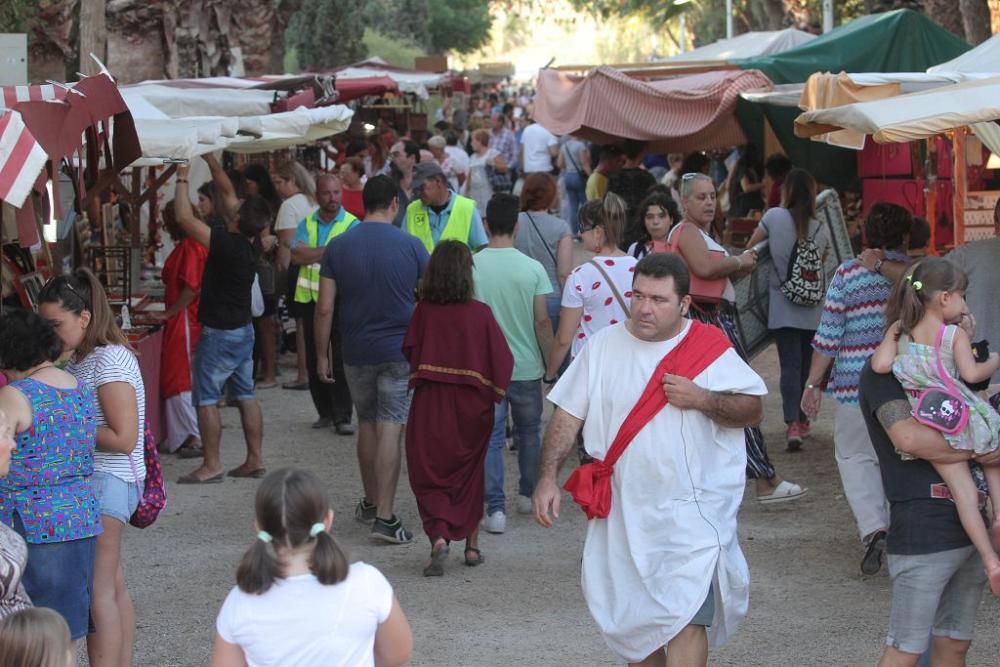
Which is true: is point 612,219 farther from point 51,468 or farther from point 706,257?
point 51,468

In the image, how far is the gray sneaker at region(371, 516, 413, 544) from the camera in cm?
791

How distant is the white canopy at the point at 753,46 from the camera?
18.5 m

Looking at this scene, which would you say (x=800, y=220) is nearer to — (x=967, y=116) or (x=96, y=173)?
(x=967, y=116)

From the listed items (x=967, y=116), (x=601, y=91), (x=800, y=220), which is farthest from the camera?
(x=601, y=91)

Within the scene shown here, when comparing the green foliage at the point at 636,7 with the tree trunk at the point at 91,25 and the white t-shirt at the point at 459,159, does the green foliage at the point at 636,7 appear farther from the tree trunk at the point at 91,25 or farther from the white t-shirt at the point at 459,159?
the tree trunk at the point at 91,25

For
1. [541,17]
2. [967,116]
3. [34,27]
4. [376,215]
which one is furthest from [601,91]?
[541,17]

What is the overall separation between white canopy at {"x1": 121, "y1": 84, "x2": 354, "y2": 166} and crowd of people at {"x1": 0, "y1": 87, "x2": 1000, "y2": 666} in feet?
1.53

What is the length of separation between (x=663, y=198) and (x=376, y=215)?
5.67 feet

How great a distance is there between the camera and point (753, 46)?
1931 cm

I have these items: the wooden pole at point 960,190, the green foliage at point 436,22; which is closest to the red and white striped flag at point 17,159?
the wooden pole at point 960,190

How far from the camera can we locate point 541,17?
90.8m

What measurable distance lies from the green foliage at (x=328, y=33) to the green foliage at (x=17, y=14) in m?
23.8

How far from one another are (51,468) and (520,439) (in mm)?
4067

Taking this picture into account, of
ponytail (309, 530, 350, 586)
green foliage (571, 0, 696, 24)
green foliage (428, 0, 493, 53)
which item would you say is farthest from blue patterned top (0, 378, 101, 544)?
green foliage (428, 0, 493, 53)
